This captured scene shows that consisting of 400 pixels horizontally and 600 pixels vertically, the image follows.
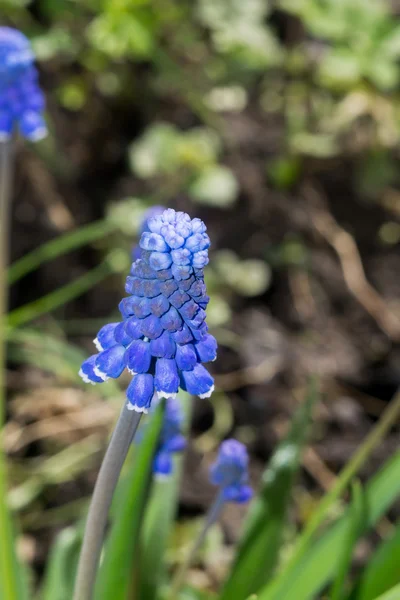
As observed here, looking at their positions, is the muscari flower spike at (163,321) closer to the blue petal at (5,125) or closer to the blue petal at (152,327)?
the blue petal at (152,327)

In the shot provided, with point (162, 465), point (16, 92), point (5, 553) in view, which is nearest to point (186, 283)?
point (162, 465)

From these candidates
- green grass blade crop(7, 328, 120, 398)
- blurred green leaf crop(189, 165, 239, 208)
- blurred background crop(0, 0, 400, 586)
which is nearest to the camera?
green grass blade crop(7, 328, 120, 398)

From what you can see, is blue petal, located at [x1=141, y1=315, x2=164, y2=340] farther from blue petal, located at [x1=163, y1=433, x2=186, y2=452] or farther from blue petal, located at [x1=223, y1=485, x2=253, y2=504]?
blue petal, located at [x1=223, y1=485, x2=253, y2=504]

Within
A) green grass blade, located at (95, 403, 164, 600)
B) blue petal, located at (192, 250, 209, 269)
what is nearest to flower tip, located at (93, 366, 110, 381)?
blue petal, located at (192, 250, 209, 269)

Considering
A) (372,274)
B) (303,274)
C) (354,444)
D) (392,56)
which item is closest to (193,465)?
(354,444)

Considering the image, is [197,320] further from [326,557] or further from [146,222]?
[326,557]
